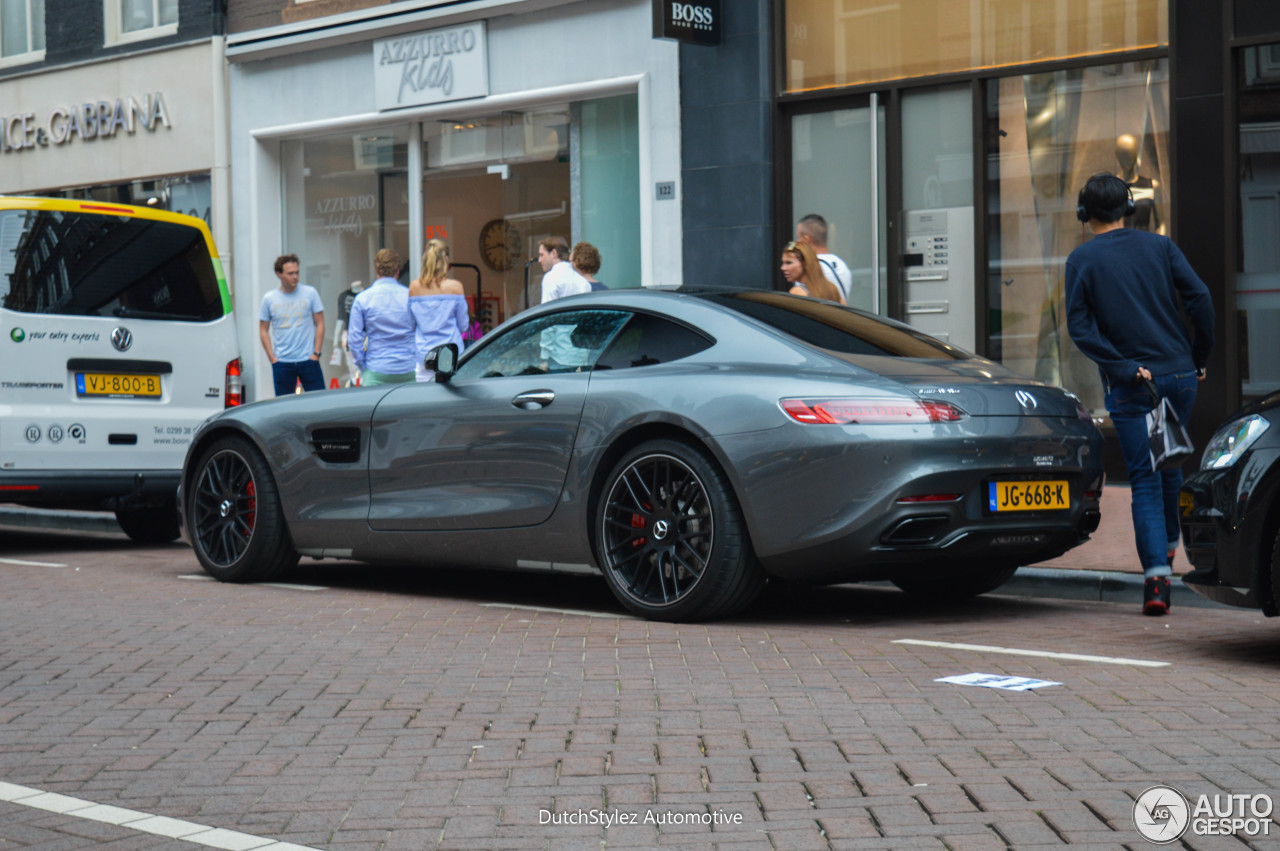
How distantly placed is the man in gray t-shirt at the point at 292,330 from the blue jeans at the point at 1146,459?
28.4 feet

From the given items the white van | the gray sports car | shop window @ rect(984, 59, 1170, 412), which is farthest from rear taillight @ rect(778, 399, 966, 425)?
shop window @ rect(984, 59, 1170, 412)

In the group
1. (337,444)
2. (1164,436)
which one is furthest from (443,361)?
(1164,436)

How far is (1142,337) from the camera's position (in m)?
7.05

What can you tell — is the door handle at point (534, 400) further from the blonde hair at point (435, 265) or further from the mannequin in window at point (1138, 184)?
the mannequin in window at point (1138, 184)

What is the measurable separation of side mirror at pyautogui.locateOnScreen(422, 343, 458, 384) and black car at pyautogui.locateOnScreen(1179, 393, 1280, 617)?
344 centimetres

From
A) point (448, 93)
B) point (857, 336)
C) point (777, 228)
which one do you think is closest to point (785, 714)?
point (857, 336)

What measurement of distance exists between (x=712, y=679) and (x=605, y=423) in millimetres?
1715

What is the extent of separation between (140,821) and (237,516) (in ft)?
16.0

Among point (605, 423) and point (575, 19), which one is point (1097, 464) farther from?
point (575, 19)

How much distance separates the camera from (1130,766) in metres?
4.14

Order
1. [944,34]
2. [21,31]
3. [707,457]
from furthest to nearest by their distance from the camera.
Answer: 1. [21,31]
2. [944,34]
3. [707,457]

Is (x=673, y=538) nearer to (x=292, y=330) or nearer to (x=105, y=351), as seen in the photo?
(x=105, y=351)

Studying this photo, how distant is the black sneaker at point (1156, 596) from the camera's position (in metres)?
6.96

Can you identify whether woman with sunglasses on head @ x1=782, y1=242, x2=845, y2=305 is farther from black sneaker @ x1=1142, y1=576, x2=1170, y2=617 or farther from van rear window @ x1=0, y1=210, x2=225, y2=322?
van rear window @ x1=0, y1=210, x2=225, y2=322
